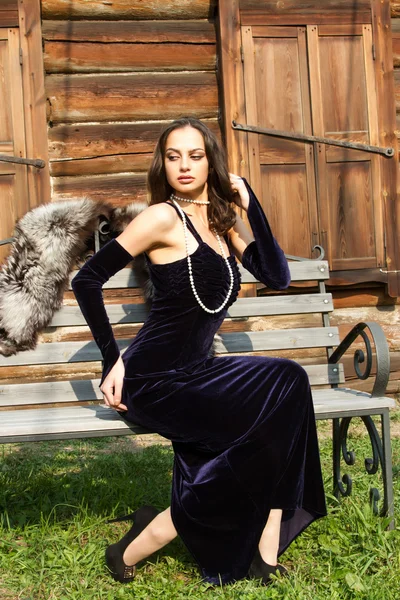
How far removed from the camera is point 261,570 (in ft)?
7.91

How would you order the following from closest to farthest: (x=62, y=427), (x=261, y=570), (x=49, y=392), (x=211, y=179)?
(x=261, y=570)
(x=62, y=427)
(x=211, y=179)
(x=49, y=392)

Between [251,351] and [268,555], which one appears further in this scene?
[251,351]

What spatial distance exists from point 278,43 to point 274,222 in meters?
1.45

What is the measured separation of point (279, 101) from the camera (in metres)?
5.57

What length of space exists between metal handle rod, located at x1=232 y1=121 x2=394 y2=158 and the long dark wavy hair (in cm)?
270

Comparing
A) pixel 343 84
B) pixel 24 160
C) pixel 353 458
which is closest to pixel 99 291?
pixel 353 458

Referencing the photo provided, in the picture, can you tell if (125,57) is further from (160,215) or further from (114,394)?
(114,394)

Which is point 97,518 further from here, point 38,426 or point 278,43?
point 278,43

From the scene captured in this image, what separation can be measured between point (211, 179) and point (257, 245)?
1.08ft

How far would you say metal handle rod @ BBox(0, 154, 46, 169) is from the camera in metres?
5.24

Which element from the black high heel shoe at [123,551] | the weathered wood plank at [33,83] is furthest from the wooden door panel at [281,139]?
the black high heel shoe at [123,551]

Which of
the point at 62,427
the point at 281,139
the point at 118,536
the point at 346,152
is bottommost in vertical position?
the point at 118,536

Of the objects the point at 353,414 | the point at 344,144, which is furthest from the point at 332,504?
the point at 344,144

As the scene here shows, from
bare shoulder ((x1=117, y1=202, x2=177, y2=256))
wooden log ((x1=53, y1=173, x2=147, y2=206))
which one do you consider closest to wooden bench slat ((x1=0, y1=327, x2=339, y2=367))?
bare shoulder ((x1=117, y1=202, x2=177, y2=256))
